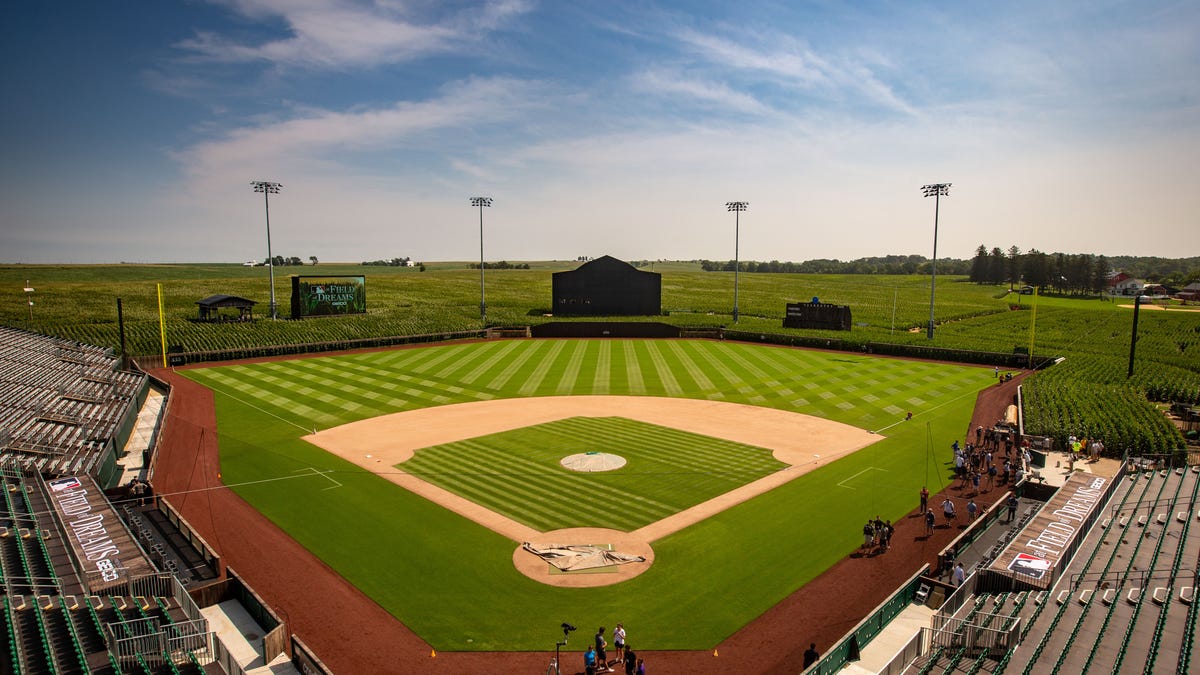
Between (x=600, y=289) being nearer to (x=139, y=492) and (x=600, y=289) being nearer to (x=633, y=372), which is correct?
(x=633, y=372)

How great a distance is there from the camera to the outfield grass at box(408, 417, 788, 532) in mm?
25531

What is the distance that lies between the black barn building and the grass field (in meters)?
27.8

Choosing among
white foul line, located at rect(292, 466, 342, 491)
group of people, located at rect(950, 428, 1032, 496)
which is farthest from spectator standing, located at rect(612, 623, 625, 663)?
group of people, located at rect(950, 428, 1032, 496)

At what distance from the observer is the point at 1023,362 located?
58.8 metres

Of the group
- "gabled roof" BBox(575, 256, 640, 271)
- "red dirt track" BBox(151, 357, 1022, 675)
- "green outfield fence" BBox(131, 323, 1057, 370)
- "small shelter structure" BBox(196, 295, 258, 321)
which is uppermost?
"gabled roof" BBox(575, 256, 640, 271)

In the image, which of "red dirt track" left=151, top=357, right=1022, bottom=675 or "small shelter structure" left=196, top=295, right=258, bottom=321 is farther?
"small shelter structure" left=196, top=295, right=258, bottom=321

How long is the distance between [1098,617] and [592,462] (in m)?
19.6

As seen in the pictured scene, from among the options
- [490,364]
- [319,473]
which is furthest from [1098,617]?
[490,364]

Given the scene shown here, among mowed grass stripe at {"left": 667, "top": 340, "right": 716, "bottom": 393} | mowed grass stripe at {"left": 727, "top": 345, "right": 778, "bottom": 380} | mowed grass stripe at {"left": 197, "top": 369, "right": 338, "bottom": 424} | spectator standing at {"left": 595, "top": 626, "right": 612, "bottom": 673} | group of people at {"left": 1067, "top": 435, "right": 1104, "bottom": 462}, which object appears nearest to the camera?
spectator standing at {"left": 595, "top": 626, "right": 612, "bottom": 673}

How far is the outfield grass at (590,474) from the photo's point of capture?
83.8 ft

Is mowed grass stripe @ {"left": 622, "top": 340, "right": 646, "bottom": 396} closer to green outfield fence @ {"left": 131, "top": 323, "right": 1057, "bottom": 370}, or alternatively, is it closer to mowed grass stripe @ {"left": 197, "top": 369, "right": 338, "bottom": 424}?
green outfield fence @ {"left": 131, "top": 323, "right": 1057, "bottom": 370}

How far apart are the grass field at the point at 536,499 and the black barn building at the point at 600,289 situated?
1096 inches

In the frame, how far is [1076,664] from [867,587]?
19.1 ft

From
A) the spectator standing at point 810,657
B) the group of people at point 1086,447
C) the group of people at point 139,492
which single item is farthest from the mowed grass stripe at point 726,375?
the group of people at point 139,492
